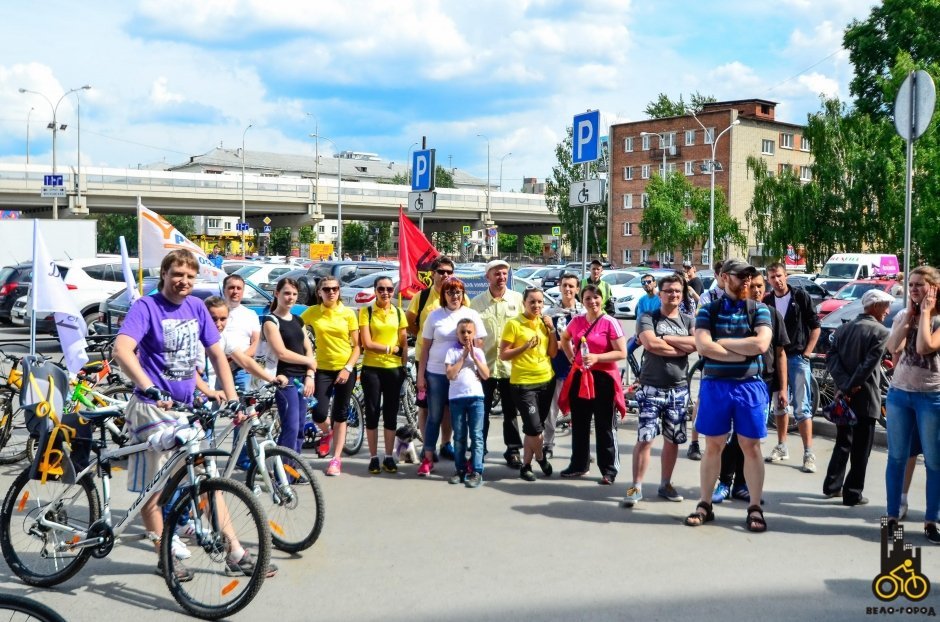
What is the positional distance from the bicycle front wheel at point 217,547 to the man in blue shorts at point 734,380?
3189 mm

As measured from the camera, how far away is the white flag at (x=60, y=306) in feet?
25.6

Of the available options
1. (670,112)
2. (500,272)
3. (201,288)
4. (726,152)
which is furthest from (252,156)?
(500,272)

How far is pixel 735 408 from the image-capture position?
6.50m

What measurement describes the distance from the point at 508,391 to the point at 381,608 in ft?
11.8

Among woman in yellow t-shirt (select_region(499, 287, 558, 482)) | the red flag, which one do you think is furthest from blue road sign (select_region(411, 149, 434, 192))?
woman in yellow t-shirt (select_region(499, 287, 558, 482))

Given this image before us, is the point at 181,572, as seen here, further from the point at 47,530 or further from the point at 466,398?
the point at 466,398

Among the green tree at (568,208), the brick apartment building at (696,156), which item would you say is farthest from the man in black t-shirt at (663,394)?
the green tree at (568,208)

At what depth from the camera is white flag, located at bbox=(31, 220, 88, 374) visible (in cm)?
781

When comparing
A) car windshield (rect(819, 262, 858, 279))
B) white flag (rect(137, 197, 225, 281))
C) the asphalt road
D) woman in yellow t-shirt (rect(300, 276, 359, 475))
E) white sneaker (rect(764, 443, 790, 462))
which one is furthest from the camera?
car windshield (rect(819, 262, 858, 279))

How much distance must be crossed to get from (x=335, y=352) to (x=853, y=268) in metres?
30.0

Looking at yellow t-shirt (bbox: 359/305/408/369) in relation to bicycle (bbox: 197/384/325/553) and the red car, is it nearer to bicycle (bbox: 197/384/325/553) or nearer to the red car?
bicycle (bbox: 197/384/325/553)

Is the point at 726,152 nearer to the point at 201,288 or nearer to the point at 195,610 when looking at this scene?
the point at 201,288

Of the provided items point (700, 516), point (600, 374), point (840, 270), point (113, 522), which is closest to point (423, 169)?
point (600, 374)

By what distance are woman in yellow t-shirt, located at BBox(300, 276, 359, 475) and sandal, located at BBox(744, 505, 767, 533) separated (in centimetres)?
359
